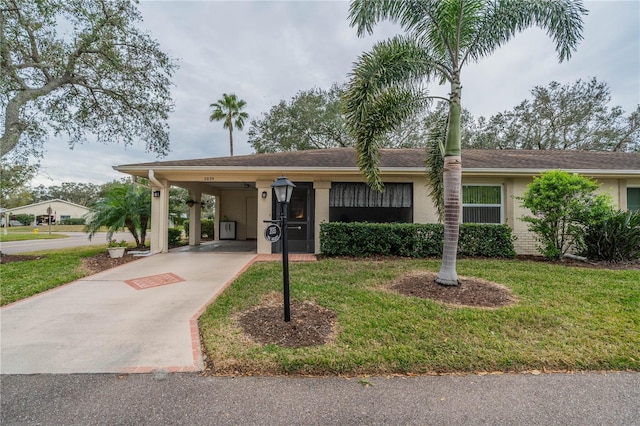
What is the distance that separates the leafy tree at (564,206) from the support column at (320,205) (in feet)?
18.8

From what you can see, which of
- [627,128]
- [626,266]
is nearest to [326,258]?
[626,266]

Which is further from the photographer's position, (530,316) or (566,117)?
(566,117)

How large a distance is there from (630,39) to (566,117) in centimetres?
1200

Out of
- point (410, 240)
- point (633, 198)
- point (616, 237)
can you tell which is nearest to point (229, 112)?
point (410, 240)

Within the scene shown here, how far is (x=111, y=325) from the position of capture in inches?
146

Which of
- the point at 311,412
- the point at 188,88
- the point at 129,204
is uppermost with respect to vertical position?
the point at 188,88

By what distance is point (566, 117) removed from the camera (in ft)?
66.9

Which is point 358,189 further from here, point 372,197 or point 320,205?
point 320,205

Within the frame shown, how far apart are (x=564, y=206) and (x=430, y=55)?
17.9 feet

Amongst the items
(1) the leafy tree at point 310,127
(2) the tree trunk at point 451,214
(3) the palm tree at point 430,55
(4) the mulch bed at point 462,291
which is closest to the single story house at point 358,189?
(3) the palm tree at point 430,55

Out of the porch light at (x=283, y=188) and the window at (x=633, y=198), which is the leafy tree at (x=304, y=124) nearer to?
the window at (x=633, y=198)

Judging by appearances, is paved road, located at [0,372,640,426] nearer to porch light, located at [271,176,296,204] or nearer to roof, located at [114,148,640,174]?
porch light, located at [271,176,296,204]

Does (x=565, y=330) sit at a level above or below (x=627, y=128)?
below

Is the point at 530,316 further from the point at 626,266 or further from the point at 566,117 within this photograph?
the point at 566,117
